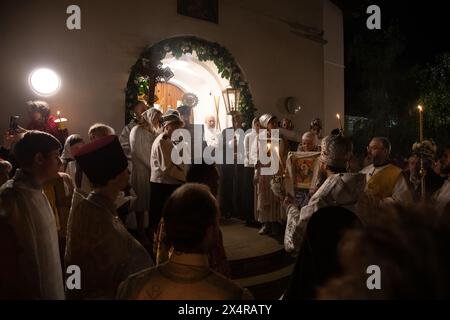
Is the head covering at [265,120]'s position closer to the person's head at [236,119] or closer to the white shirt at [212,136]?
the person's head at [236,119]

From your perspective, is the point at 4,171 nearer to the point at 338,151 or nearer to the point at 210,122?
→ the point at 338,151

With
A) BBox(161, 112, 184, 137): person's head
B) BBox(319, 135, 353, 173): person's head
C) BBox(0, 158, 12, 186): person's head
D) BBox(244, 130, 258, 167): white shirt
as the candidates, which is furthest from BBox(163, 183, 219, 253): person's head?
BBox(244, 130, 258, 167): white shirt

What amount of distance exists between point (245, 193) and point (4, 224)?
6.33m

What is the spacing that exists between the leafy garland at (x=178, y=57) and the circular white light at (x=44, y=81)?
1.32 meters

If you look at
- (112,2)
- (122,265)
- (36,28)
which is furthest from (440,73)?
(122,265)

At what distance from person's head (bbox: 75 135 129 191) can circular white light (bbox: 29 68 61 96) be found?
4.47 metres

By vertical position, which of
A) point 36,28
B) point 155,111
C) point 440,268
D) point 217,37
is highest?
point 217,37

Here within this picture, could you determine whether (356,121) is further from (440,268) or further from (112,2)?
(440,268)

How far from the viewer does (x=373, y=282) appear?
3.82ft

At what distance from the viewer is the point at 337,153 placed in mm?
3082

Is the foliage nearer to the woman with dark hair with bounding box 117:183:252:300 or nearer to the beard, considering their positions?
the beard

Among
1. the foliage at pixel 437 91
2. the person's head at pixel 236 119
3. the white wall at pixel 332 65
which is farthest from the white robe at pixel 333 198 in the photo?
the foliage at pixel 437 91

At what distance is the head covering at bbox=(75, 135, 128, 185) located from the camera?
2486 mm
